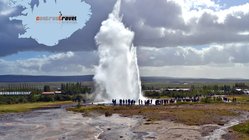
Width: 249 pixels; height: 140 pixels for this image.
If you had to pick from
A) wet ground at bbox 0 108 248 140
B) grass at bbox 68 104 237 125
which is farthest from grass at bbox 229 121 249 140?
grass at bbox 68 104 237 125

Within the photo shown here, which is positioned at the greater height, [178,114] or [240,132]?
[178,114]

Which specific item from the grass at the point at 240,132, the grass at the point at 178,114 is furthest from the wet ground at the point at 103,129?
the grass at the point at 178,114

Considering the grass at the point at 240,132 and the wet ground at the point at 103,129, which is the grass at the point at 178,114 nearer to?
the wet ground at the point at 103,129

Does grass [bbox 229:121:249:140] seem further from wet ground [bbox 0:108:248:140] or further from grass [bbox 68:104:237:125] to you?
grass [bbox 68:104:237:125]

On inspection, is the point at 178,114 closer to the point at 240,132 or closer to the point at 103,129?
the point at 103,129

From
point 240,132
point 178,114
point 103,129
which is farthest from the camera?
point 178,114

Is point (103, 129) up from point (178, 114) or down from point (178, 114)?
down

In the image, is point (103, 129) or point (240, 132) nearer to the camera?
point (240, 132)

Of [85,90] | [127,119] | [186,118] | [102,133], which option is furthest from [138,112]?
[85,90]

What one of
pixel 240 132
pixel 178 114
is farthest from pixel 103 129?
pixel 178 114

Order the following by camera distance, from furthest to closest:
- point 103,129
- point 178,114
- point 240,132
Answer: point 178,114, point 103,129, point 240,132

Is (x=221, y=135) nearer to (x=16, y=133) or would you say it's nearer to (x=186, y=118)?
(x=186, y=118)
